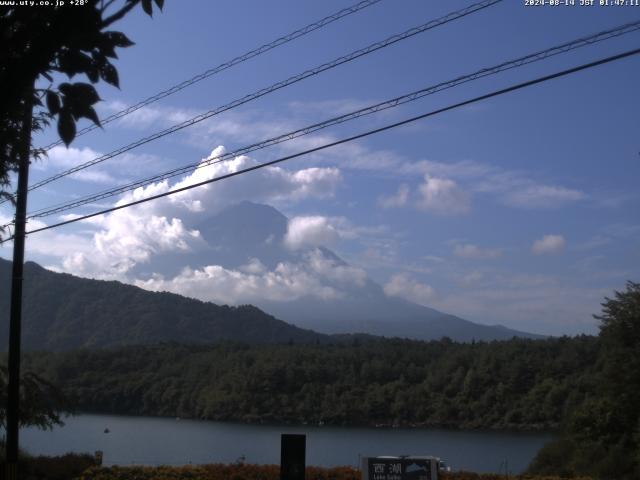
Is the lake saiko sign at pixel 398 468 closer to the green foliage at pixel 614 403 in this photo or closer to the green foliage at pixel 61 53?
the green foliage at pixel 61 53

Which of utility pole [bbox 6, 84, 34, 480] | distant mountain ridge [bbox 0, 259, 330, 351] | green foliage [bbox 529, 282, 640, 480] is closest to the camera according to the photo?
utility pole [bbox 6, 84, 34, 480]

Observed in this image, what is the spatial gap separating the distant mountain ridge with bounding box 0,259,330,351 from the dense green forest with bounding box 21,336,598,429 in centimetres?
4090

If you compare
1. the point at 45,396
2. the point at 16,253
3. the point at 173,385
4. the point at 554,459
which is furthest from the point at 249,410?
the point at 16,253

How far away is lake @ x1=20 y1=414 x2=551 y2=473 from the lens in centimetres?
3575

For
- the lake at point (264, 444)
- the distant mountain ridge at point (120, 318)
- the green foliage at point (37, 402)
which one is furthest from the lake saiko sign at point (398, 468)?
the distant mountain ridge at point (120, 318)

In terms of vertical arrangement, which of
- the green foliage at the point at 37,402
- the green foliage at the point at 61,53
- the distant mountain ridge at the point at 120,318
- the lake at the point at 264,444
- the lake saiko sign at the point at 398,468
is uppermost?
the distant mountain ridge at the point at 120,318

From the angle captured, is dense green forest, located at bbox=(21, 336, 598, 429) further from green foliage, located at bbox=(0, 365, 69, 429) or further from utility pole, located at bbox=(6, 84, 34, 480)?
utility pole, located at bbox=(6, 84, 34, 480)

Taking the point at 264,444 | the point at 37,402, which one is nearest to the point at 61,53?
the point at 37,402

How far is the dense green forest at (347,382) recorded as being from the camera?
60.6 m

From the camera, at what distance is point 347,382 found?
74.0 m

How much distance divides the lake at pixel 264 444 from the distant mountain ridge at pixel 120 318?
224 feet

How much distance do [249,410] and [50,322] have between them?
66341 mm

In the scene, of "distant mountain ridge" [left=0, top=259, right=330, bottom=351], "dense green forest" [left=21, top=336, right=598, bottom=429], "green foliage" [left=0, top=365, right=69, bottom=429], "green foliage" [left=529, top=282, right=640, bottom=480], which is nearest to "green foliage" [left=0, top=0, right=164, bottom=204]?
→ "green foliage" [left=0, top=365, right=69, bottom=429]

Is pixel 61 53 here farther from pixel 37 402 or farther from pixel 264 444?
pixel 264 444
